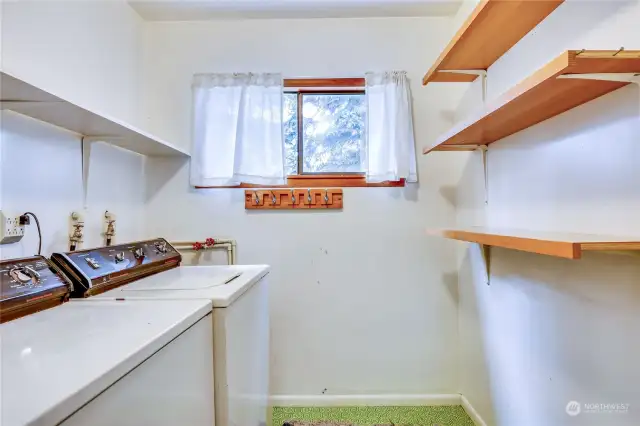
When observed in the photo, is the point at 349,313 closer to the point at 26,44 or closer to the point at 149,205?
the point at 149,205

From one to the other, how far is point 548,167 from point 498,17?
1.91ft

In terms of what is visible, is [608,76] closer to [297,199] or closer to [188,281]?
[188,281]

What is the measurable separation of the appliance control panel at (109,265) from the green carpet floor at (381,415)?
116 centimetres

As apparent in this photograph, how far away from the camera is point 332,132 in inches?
90.9

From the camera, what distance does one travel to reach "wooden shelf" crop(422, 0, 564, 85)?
3.96ft

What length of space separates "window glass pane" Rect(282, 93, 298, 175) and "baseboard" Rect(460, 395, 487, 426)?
68.6 inches

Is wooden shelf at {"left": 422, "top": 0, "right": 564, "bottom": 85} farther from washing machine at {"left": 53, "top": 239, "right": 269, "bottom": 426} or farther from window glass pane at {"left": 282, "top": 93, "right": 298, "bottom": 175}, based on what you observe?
washing machine at {"left": 53, "top": 239, "right": 269, "bottom": 426}

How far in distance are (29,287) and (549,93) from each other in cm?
159

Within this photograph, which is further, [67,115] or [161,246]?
[161,246]

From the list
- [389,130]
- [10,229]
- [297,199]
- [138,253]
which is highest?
[389,130]

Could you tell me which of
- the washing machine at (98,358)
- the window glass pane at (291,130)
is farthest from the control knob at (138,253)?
the window glass pane at (291,130)

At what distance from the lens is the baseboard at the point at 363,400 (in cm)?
213

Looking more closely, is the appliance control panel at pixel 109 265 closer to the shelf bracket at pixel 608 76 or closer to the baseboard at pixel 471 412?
the shelf bracket at pixel 608 76

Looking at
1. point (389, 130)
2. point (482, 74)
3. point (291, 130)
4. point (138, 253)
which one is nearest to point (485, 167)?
point (482, 74)
